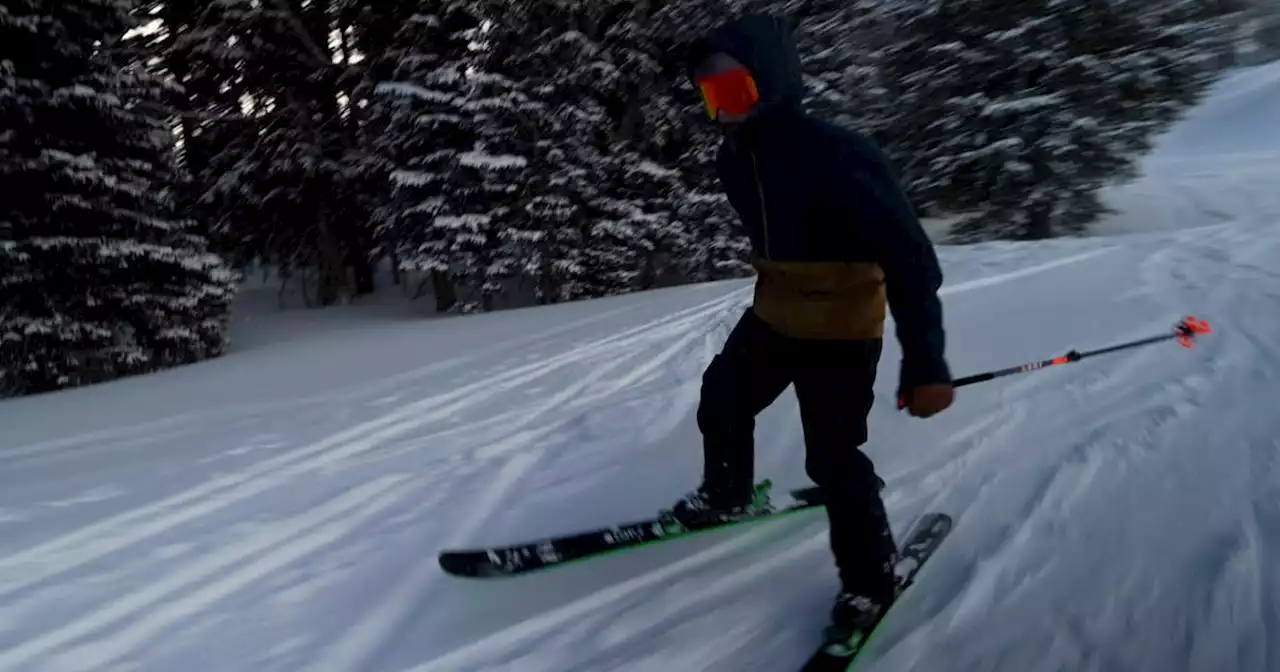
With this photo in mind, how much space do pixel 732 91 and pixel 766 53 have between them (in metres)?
0.13

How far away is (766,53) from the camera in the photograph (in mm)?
2213

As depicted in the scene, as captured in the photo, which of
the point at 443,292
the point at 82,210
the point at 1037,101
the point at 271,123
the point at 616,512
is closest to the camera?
the point at 616,512

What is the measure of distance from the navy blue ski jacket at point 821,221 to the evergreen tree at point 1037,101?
46.8 ft

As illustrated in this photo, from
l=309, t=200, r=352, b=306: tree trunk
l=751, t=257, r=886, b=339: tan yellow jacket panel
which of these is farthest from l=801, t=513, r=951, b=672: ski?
l=309, t=200, r=352, b=306: tree trunk

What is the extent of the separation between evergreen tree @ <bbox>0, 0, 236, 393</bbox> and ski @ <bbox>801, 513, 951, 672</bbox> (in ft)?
35.2

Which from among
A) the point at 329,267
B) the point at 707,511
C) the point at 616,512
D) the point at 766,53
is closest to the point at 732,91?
the point at 766,53

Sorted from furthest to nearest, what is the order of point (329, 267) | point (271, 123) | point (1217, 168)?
point (1217, 168)
point (329, 267)
point (271, 123)

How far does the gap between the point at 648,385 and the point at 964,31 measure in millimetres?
13513

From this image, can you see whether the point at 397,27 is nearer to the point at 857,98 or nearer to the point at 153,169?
the point at 153,169

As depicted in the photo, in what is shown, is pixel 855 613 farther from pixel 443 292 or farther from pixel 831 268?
pixel 443 292

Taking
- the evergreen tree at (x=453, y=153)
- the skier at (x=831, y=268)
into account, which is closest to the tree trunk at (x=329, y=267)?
the evergreen tree at (x=453, y=153)

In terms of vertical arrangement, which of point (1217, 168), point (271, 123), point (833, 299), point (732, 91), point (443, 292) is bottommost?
point (443, 292)

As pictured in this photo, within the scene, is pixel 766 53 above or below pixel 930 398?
above

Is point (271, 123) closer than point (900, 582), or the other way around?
point (900, 582)
